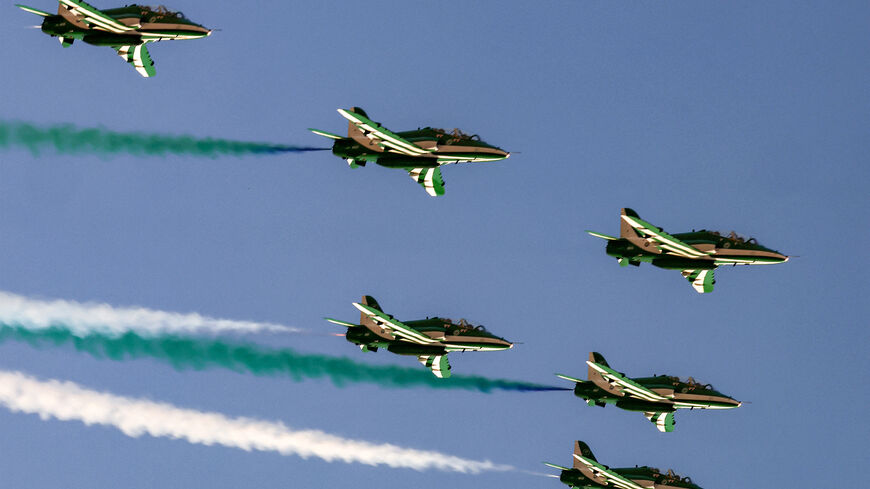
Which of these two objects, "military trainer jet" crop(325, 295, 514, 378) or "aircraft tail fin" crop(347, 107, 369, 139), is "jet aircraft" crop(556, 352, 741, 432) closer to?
"military trainer jet" crop(325, 295, 514, 378)

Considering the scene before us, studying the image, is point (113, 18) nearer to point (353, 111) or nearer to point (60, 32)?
point (60, 32)

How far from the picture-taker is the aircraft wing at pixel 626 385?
482ft

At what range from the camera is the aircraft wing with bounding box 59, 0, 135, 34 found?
438 ft

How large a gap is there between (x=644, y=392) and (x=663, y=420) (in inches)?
229

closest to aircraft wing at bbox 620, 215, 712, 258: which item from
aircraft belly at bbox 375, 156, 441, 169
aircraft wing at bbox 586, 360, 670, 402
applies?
aircraft wing at bbox 586, 360, 670, 402

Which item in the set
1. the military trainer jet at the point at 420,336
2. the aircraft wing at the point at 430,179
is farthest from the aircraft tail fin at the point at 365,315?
the aircraft wing at the point at 430,179

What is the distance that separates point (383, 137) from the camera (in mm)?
136625

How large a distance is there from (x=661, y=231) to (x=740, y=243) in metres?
7.33

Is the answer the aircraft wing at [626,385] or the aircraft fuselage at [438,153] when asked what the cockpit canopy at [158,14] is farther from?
the aircraft wing at [626,385]

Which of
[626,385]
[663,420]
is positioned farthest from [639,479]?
[626,385]

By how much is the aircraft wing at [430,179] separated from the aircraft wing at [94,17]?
2747 cm

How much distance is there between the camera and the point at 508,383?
153m

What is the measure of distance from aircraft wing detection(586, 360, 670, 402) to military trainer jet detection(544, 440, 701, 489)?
23.7 feet

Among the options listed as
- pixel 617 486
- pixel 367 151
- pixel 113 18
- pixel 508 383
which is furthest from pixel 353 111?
pixel 617 486
